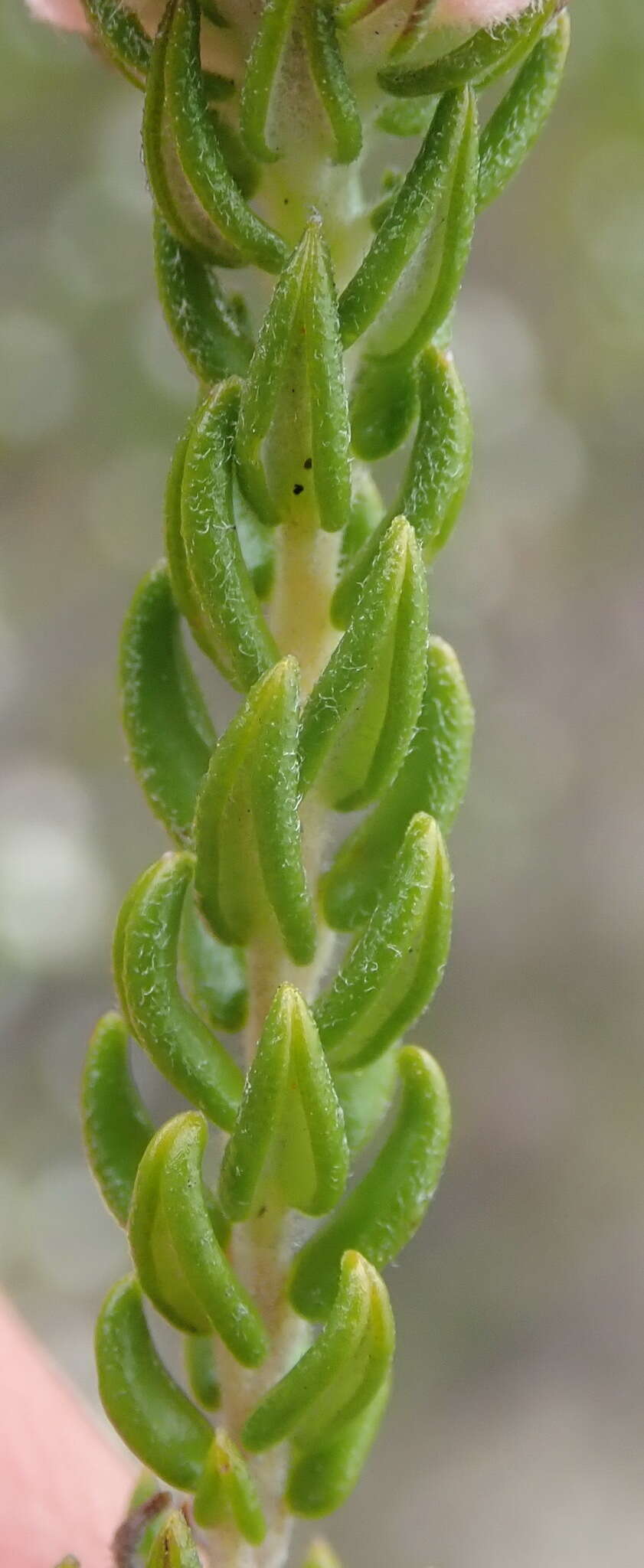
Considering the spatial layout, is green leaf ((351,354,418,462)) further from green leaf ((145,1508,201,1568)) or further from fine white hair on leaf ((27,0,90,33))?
green leaf ((145,1508,201,1568))

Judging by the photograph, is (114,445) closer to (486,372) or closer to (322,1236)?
(486,372)

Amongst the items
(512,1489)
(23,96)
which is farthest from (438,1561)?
(23,96)

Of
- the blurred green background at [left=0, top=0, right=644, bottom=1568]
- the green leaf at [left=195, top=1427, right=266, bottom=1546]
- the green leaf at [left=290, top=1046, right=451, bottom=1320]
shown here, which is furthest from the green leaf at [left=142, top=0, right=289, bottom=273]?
the blurred green background at [left=0, top=0, right=644, bottom=1568]

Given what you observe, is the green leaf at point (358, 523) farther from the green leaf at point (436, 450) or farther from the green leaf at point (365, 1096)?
the green leaf at point (365, 1096)

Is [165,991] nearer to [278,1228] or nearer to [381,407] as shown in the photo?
[278,1228]

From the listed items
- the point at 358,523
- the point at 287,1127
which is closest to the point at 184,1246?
the point at 287,1127

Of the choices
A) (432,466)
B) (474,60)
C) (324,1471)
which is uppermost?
(474,60)

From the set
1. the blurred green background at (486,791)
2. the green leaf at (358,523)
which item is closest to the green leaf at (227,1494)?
the green leaf at (358,523)
